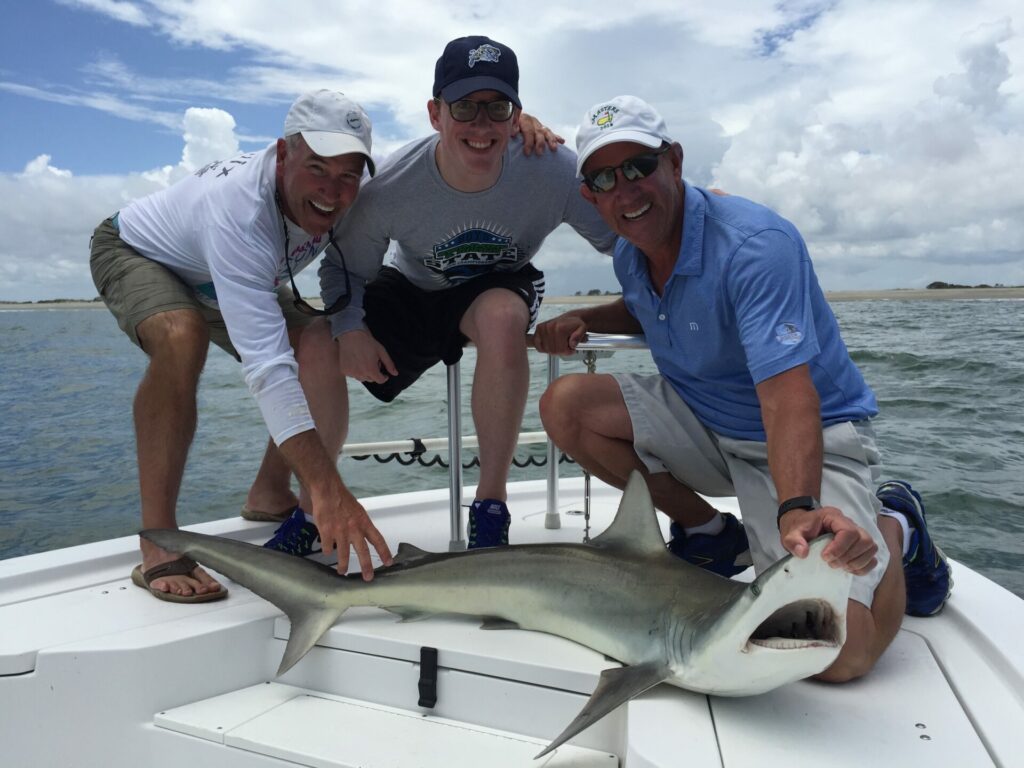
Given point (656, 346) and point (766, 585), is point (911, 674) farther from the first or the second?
point (656, 346)

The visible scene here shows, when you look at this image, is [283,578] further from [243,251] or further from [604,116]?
[604,116]

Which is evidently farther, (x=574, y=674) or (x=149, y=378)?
(x=149, y=378)

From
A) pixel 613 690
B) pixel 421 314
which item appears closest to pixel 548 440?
pixel 421 314

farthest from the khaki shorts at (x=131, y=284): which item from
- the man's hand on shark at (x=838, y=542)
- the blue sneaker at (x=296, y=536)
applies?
the man's hand on shark at (x=838, y=542)

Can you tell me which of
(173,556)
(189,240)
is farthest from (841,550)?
(189,240)

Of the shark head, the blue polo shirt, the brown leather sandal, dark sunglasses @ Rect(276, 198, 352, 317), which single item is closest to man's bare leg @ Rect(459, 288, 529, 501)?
the blue polo shirt

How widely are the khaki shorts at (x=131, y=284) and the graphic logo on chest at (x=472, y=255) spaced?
80 cm

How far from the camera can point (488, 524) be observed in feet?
8.20

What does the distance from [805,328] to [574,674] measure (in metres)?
0.97

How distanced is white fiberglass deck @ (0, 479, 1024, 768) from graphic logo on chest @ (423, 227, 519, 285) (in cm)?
130

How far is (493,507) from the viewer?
251 centimetres

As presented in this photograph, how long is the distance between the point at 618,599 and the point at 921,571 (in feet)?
3.05

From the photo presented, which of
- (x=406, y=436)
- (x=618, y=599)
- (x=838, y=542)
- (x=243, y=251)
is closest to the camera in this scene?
(x=838, y=542)

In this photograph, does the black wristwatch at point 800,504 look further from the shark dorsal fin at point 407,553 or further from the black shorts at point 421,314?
the black shorts at point 421,314
